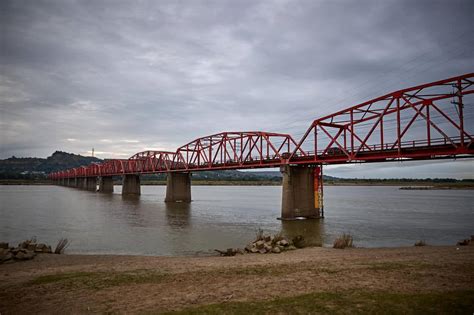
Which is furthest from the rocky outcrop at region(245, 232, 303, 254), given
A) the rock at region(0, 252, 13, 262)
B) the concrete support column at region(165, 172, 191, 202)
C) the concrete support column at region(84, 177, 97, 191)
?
the concrete support column at region(84, 177, 97, 191)

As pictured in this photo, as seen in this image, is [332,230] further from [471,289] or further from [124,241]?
[471,289]

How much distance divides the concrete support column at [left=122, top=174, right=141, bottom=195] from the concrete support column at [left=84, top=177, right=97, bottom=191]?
52343 mm

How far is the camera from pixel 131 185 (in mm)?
104812

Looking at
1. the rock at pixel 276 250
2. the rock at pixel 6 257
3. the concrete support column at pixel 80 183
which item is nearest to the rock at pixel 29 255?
the rock at pixel 6 257

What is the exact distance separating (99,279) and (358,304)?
29.7 feet

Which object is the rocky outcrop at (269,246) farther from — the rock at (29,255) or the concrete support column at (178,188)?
the concrete support column at (178,188)

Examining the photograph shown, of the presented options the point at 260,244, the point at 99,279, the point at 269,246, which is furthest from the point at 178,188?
the point at 99,279

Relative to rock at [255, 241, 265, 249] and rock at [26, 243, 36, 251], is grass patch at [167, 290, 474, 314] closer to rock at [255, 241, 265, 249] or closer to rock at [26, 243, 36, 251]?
rock at [255, 241, 265, 249]

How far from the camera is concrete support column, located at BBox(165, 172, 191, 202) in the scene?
72.9 m

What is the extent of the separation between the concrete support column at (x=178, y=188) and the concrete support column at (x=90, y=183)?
3497 inches

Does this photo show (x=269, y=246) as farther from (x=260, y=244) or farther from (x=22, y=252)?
(x=22, y=252)

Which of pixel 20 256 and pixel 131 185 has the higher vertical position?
pixel 131 185

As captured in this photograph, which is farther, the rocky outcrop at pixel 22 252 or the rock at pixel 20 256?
the rock at pixel 20 256

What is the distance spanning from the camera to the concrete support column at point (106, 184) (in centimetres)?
12618
